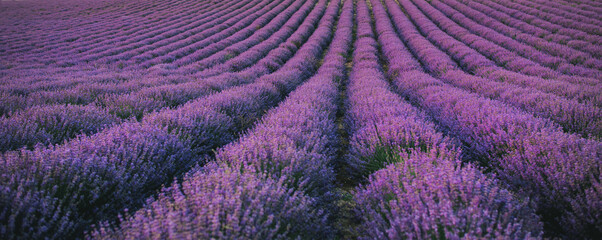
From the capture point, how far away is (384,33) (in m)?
12.4

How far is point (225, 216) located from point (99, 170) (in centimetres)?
105

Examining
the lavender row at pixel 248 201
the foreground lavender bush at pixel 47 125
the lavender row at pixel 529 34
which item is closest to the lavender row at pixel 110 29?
the foreground lavender bush at pixel 47 125

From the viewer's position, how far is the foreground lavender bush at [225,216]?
4.19 feet

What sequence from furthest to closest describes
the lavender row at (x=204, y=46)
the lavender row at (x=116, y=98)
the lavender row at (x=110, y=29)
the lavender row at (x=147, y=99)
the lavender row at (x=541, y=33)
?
the lavender row at (x=110, y=29) → the lavender row at (x=204, y=46) → the lavender row at (x=541, y=33) → the lavender row at (x=116, y=98) → the lavender row at (x=147, y=99)

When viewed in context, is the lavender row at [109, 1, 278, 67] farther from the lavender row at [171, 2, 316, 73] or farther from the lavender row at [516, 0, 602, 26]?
the lavender row at [516, 0, 602, 26]

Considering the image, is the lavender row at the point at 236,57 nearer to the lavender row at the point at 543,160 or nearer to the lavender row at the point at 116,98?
the lavender row at the point at 116,98

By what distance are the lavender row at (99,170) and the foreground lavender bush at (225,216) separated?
0.32 m

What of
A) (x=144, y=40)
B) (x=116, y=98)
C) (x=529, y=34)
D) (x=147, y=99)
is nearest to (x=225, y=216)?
(x=147, y=99)

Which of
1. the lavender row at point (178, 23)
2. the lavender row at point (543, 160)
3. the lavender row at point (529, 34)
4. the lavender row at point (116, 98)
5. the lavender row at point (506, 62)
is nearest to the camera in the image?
the lavender row at point (543, 160)

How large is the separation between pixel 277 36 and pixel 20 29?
44.6ft

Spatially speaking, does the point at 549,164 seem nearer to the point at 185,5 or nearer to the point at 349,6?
the point at 349,6

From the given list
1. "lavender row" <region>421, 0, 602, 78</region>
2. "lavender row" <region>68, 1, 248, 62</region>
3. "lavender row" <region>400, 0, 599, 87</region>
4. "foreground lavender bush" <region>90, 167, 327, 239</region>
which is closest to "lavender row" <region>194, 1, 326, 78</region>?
"lavender row" <region>68, 1, 248, 62</region>

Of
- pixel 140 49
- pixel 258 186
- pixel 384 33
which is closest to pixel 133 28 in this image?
pixel 140 49

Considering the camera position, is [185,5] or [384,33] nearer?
[384,33]
